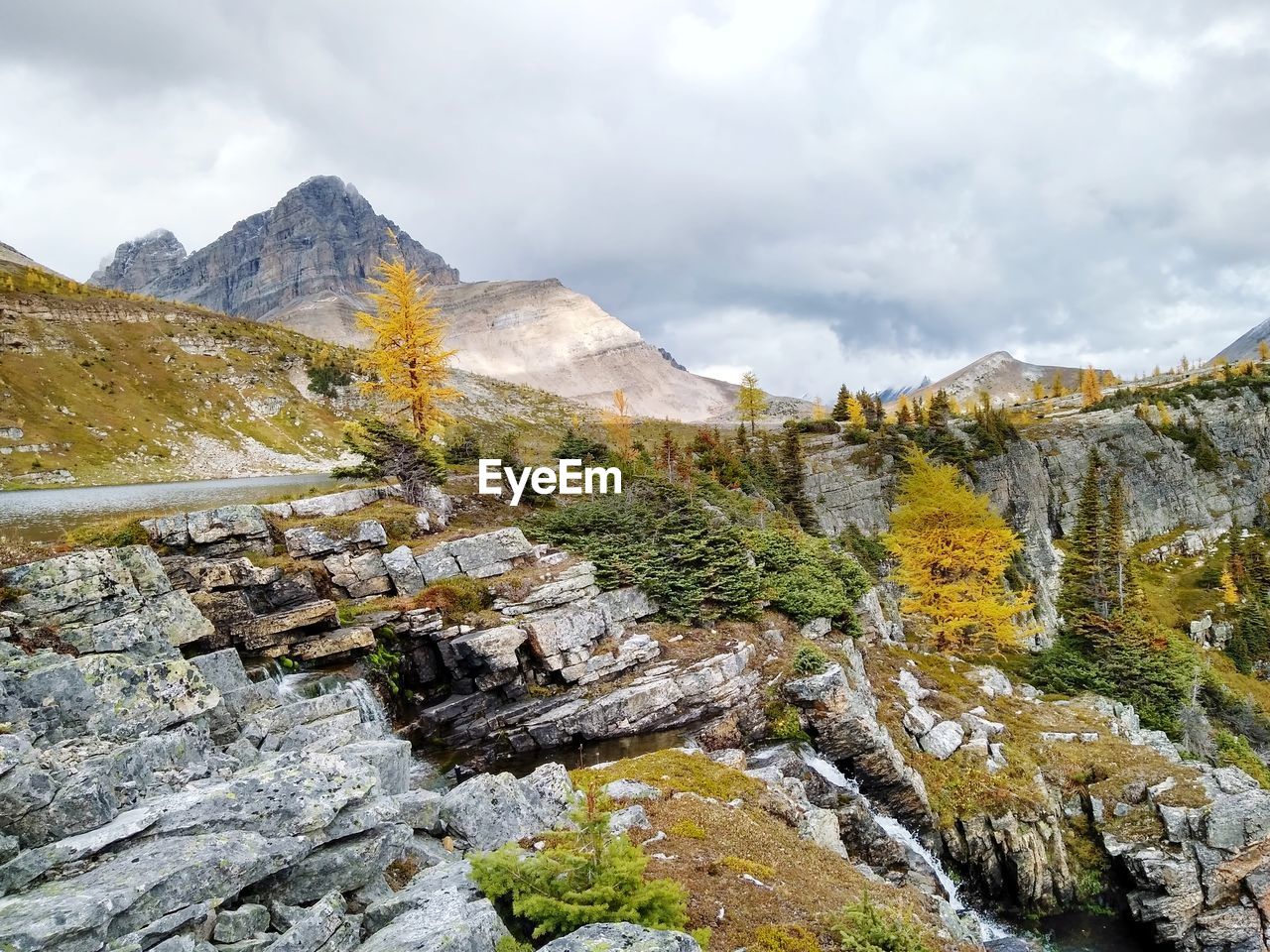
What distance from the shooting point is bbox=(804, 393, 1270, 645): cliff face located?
6856 cm

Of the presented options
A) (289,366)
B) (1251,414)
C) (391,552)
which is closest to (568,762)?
(391,552)

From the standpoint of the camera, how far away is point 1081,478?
92.5 meters

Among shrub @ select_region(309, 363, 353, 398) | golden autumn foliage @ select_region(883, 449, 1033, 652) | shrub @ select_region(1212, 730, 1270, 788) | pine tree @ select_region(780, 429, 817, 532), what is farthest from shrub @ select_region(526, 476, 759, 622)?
shrub @ select_region(309, 363, 353, 398)

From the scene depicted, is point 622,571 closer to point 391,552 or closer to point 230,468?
point 391,552

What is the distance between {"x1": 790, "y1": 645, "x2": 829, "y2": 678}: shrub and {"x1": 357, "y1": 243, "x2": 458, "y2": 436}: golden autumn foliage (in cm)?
2487

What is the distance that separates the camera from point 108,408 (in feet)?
299

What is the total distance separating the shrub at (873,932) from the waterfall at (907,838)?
10239 mm

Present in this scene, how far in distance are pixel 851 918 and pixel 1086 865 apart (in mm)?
19046

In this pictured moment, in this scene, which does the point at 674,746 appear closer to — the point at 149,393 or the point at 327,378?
the point at 149,393

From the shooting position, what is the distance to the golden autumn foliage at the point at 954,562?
34469 millimetres

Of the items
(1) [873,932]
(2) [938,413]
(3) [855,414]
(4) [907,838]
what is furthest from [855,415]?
(1) [873,932]

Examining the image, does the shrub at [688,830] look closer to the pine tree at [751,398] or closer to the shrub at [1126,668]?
the shrub at [1126,668]

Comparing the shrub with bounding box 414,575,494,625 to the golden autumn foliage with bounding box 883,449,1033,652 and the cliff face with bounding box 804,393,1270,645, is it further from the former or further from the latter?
the cliff face with bounding box 804,393,1270,645

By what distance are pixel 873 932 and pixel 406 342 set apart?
35.9m
